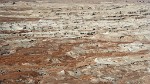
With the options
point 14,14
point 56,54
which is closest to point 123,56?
point 56,54

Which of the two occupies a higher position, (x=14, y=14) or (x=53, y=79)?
(x=14, y=14)

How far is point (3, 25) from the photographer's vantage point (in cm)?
2923

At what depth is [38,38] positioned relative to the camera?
25.4 metres

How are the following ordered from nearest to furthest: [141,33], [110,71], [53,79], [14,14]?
[53,79] < [110,71] < [141,33] < [14,14]

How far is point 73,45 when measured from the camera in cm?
2384

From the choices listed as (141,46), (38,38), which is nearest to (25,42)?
(38,38)

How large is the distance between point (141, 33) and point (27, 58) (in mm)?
12931

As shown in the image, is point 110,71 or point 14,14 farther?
point 14,14

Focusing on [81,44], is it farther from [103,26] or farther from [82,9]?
[82,9]

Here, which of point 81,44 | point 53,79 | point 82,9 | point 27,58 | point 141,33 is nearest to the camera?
point 53,79

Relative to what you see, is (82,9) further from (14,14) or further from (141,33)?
(141,33)

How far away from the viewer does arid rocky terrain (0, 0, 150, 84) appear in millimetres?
18062

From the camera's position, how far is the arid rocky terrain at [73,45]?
18062 millimetres

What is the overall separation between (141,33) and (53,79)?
14007 millimetres
